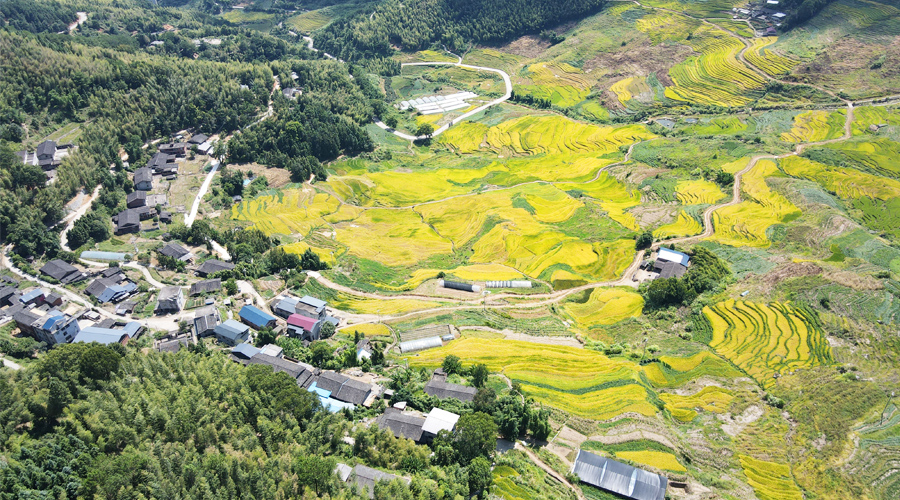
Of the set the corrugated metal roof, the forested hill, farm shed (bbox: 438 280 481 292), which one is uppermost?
the forested hill

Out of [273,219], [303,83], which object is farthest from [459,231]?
[303,83]

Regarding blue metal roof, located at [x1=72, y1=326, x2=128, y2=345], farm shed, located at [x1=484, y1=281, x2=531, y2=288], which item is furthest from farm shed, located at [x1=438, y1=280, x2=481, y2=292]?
blue metal roof, located at [x1=72, y1=326, x2=128, y2=345]

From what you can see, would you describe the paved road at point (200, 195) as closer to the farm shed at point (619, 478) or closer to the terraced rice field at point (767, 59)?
the farm shed at point (619, 478)

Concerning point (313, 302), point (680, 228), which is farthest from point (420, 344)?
point (680, 228)

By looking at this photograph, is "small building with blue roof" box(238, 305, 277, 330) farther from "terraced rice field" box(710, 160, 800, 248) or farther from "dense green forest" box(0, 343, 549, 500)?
"terraced rice field" box(710, 160, 800, 248)

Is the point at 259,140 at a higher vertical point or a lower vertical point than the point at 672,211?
higher

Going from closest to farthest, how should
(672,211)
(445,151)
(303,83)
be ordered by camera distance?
(672,211)
(445,151)
(303,83)

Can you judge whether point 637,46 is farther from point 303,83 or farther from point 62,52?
point 62,52
